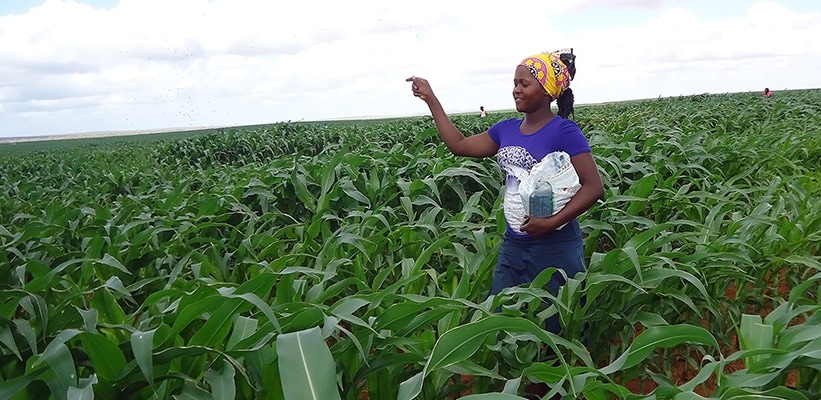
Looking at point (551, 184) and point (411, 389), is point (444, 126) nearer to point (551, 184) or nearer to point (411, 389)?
point (551, 184)

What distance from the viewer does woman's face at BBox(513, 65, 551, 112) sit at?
2219 mm

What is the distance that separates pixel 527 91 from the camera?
2217 mm

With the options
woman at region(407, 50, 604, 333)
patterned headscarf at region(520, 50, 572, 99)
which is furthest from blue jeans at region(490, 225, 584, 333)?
patterned headscarf at region(520, 50, 572, 99)

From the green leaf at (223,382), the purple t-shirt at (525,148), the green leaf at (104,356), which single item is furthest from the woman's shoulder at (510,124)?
the green leaf at (104,356)

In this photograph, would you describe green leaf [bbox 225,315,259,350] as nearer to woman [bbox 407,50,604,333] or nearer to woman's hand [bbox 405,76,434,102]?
woman [bbox 407,50,604,333]

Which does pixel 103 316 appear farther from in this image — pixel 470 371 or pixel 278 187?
pixel 278 187

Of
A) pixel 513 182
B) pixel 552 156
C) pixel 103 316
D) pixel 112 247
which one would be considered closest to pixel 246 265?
pixel 112 247

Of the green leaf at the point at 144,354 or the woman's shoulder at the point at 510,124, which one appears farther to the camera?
the woman's shoulder at the point at 510,124

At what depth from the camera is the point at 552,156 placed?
2.21m

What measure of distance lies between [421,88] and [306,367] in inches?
72.7

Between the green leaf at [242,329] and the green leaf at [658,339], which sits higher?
the green leaf at [242,329]

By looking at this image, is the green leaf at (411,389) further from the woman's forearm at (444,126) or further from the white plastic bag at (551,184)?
the woman's forearm at (444,126)

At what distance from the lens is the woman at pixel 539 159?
7.23 ft

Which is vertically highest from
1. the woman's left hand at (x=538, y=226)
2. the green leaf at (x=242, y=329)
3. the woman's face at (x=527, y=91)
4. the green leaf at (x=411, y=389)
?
the woman's face at (x=527, y=91)
